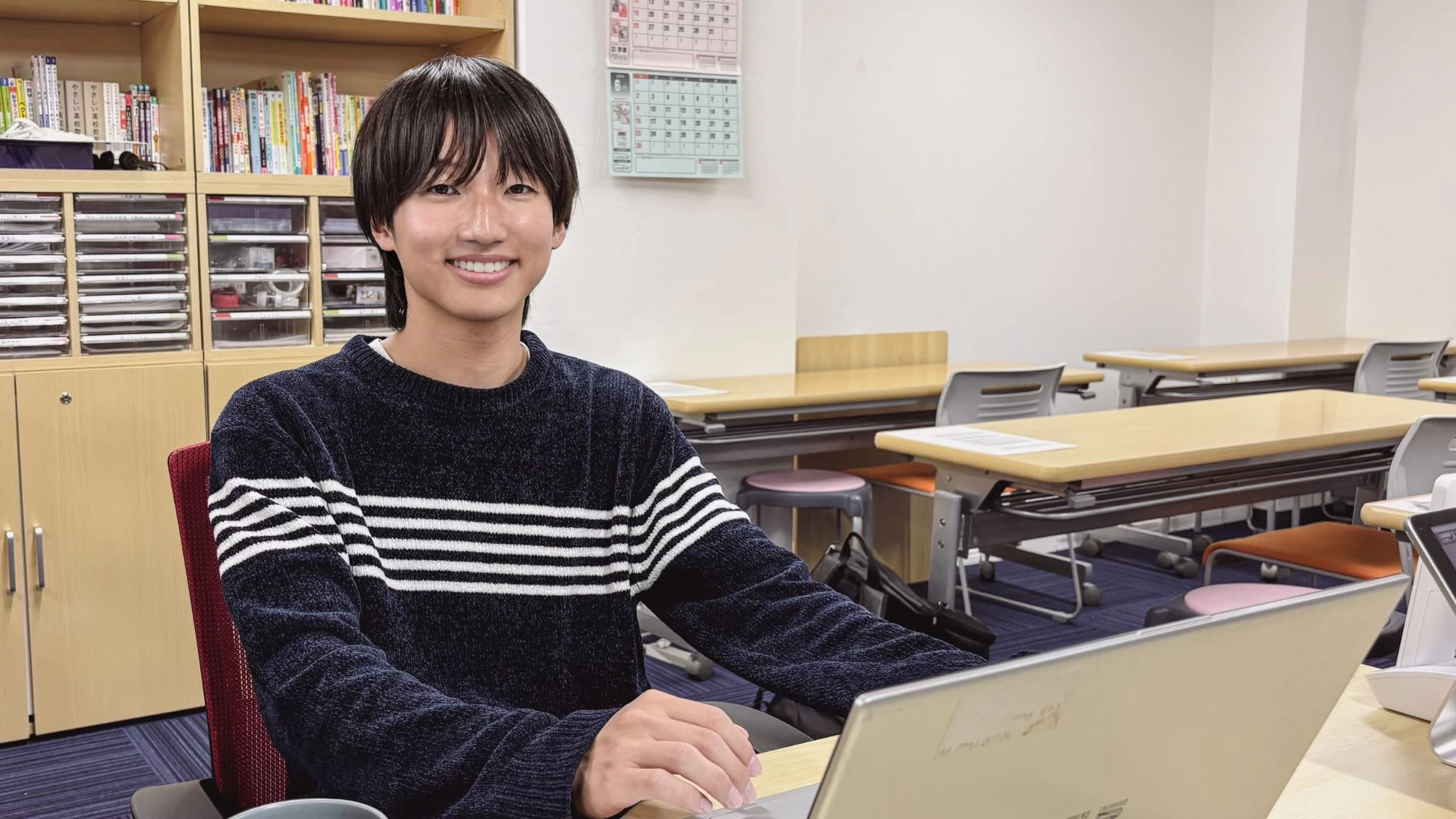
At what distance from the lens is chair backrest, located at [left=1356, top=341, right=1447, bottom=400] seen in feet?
15.9

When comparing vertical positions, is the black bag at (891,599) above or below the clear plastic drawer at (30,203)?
below

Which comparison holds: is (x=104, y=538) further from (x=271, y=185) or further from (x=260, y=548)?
(x=260, y=548)

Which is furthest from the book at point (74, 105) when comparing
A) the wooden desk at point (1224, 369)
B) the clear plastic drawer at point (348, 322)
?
the wooden desk at point (1224, 369)

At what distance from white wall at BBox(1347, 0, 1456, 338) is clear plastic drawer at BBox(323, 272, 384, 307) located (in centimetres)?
482

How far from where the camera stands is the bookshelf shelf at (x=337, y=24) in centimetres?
315

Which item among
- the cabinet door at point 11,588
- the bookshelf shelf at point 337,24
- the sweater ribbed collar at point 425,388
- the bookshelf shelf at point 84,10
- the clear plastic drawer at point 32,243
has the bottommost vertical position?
the cabinet door at point 11,588

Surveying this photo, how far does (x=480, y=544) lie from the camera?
1135mm

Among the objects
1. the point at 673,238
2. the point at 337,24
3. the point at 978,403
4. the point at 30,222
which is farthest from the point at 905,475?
the point at 30,222

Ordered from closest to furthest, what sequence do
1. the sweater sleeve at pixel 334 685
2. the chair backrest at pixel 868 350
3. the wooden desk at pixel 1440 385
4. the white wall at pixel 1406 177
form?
the sweater sleeve at pixel 334 685 → the wooden desk at pixel 1440 385 → the chair backrest at pixel 868 350 → the white wall at pixel 1406 177

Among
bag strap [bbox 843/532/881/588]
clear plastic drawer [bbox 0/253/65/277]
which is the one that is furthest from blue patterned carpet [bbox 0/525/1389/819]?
clear plastic drawer [bbox 0/253/65/277]

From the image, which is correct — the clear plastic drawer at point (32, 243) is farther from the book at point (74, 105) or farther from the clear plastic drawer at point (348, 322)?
the clear plastic drawer at point (348, 322)

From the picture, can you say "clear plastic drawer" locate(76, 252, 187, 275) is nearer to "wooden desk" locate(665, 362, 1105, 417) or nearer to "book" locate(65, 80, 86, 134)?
"book" locate(65, 80, 86, 134)

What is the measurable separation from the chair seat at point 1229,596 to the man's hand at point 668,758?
1.94 m

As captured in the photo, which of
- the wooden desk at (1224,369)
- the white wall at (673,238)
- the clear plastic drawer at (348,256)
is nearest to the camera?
the clear plastic drawer at (348,256)
